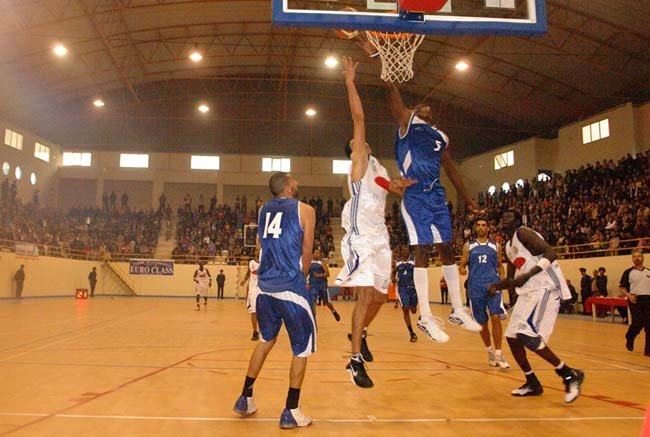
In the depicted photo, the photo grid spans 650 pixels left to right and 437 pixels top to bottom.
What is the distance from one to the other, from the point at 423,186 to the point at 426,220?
35 centimetres

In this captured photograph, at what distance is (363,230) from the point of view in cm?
557

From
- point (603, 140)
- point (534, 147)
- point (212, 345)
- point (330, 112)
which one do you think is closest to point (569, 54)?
point (603, 140)

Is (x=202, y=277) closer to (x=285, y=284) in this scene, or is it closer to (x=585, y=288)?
(x=585, y=288)

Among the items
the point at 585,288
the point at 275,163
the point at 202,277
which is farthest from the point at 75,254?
the point at 585,288

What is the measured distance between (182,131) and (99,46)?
33.4 ft

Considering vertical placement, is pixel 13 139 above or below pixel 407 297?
above

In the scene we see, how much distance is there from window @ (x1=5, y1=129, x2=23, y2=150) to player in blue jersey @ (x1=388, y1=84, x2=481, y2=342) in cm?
3074

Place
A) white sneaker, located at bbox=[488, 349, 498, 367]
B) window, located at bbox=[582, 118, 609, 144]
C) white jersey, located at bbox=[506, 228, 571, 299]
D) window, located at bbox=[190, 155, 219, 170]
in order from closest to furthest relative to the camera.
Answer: white jersey, located at bbox=[506, 228, 571, 299]
white sneaker, located at bbox=[488, 349, 498, 367]
window, located at bbox=[582, 118, 609, 144]
window, located at bbox=[190, 155, 219, 170]

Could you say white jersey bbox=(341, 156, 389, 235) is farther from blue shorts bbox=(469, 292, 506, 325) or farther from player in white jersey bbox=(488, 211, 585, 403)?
blue shorts bbox=(469, 292, 506, 325)

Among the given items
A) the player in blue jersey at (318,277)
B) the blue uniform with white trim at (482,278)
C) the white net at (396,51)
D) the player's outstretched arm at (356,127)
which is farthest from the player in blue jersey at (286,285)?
the player in blue jersey at (318,277)

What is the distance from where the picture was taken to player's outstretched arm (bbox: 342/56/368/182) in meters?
5.32

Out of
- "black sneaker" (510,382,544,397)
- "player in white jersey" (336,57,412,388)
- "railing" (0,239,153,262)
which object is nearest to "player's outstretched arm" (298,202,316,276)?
"player in white jersey" (336,57,412,388)

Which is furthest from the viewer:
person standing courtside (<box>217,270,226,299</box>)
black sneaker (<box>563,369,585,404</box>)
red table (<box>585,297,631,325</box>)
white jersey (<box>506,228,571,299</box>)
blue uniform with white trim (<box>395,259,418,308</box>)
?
person standing courtside (<box>217,270,226,299</box>)

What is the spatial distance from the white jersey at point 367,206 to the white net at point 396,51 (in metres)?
1.33
